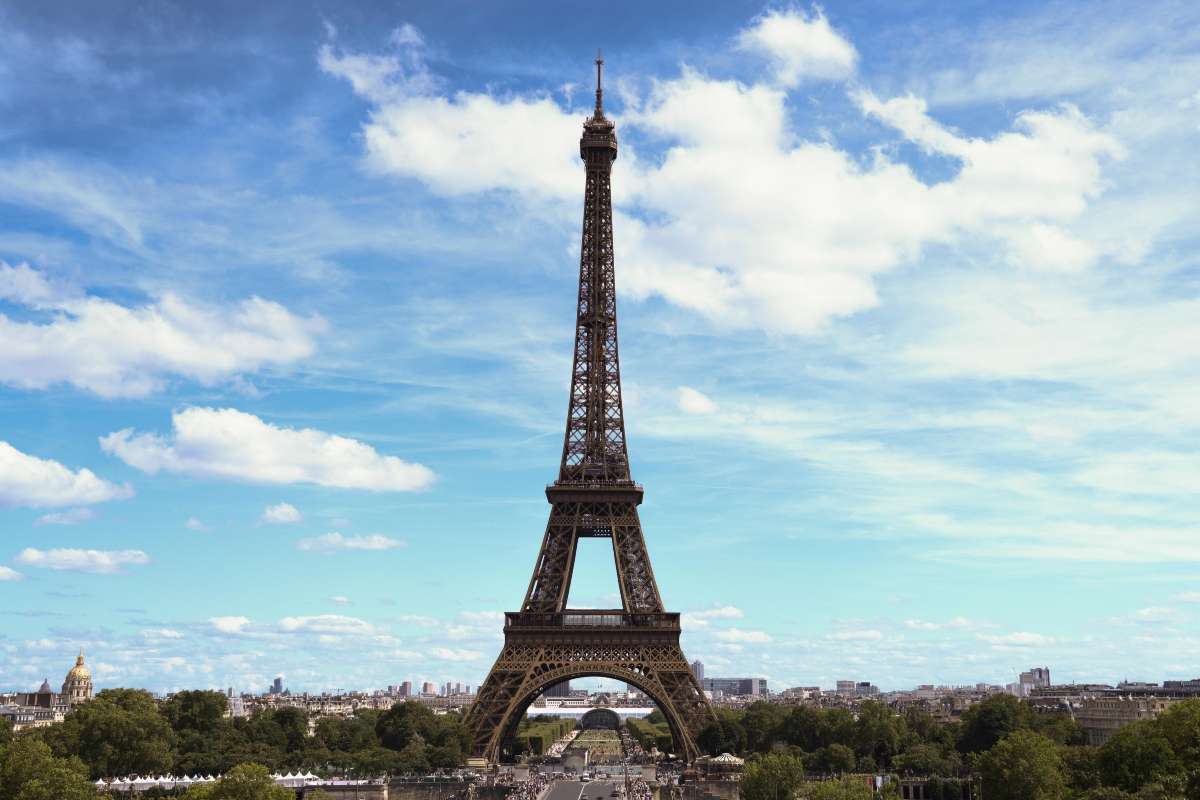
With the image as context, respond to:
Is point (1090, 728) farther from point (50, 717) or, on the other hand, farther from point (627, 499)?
point (50, 717)

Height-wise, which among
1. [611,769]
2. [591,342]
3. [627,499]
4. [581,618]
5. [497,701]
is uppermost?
[591,342]

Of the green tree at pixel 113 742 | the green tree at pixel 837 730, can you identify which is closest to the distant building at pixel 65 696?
the green tree at pixel 113 742

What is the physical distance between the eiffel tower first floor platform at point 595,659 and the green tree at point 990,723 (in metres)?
26.2

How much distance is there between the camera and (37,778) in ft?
193

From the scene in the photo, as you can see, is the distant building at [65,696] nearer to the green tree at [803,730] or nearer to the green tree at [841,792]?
the green tree at [803,730]

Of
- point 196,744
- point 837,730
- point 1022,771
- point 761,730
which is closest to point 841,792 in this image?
point 1022,771

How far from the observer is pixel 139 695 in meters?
97.8

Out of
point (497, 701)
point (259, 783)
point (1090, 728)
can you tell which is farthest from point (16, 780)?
point (1090, 728)

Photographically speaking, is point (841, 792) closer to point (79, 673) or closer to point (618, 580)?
point (618, 580)

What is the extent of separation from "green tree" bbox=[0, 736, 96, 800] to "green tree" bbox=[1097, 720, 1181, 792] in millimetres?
52673

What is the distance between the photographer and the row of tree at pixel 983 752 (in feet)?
203

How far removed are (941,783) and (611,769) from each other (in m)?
45.6

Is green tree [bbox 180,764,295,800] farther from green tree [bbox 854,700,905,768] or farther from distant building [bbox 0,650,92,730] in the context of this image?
distant building [bbox 0,650,92,730]

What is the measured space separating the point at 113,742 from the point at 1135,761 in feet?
218
